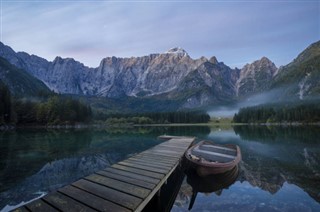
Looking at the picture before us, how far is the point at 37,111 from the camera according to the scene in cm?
13875

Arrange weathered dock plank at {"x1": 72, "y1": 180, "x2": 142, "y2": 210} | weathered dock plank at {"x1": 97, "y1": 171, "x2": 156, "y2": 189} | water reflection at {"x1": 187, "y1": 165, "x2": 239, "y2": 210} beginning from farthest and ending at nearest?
water reflection at {"x1": 187, "y1": 165, "x2": 239, "y2": 210}, weathered dock plank at {"x1": 97, "y1": 171, "x2": 156, "y2": 189}, weathered dock plank at {"x1": 72, "y1": 180, "x2": 142, "y2": 210}

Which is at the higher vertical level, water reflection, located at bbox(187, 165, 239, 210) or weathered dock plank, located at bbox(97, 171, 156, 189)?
weathered dock plank, located at bbox(97, 171, 156, 189)

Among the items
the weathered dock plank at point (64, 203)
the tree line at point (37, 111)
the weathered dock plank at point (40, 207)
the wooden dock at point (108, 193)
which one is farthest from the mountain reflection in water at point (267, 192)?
the tree line at point (37, 111)

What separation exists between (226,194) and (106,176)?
32.6ft

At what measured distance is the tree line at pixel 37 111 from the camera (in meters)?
118

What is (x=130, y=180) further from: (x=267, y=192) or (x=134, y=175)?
(x=267, y=192)

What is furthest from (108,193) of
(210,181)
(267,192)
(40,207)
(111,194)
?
(267,192)

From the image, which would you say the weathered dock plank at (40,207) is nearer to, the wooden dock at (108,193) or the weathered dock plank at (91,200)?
the wooden dock at (108,193)

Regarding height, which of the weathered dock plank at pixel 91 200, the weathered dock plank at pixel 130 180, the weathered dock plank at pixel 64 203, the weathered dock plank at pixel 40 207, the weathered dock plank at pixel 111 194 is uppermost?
the weathered dock plank at pixel 40 207

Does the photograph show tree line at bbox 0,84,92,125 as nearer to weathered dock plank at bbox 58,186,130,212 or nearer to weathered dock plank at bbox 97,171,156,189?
weathered dock plank at bbox 97,171,156,189

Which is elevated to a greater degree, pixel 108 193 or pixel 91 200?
pixel 91 200

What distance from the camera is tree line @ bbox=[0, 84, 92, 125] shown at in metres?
118

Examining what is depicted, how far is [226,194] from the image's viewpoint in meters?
17.7

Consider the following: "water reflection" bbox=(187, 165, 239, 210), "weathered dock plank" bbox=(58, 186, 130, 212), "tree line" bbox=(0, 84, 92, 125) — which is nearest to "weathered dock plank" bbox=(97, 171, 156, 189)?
"weathered dock plank" bbox=(58, 186, 130, 212)
